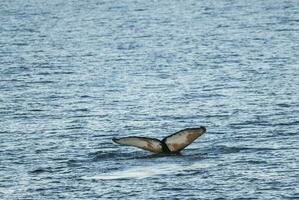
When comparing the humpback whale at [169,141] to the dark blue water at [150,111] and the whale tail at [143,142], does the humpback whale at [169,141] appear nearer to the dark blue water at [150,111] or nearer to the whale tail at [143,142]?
the whale tail at [143,142]

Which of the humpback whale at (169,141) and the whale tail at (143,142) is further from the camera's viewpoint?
the humpback whale at (169,141)

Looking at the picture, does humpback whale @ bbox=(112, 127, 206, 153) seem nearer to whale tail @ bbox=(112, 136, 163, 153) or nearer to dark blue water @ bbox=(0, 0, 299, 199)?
whale tail @ bbox=(112, 136, 163, 153)

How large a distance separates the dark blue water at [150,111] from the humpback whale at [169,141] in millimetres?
364

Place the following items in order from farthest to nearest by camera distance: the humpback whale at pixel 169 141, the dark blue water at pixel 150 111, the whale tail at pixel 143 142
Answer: the humpback whale at pixel 169 141 → the whale tail at pixel 143 142 → the dark blue water at pixel 150 111

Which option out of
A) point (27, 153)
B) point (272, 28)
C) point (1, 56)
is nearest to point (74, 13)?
point (272, 28)

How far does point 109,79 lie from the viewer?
7088cm

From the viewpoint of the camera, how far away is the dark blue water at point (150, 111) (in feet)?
119

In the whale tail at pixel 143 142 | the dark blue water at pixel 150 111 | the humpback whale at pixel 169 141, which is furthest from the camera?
the humpback whale at pixel 169 141

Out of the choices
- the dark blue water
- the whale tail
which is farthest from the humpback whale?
the dark blue water

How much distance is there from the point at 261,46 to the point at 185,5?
9205cm

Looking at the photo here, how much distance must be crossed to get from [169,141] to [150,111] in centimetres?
1578

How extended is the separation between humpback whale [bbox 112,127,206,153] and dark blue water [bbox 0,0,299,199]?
0.36m

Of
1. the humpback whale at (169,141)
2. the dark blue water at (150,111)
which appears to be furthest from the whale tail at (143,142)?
the dark blue water at (150,111)

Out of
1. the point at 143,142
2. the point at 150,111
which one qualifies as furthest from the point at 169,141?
the point at 150,111
